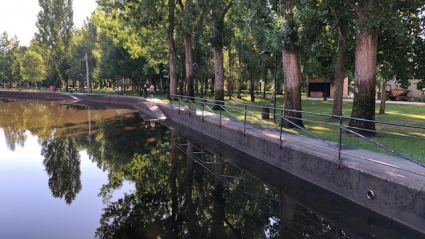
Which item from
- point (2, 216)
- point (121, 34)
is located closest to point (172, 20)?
point (121, 34)

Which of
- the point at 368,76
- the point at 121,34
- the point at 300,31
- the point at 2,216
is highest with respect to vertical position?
the point at 121,34

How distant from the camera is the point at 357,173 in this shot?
6.58 metres

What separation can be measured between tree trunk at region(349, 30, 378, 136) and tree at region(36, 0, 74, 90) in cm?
6621

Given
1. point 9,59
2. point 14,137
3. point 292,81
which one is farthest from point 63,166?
point 9,59

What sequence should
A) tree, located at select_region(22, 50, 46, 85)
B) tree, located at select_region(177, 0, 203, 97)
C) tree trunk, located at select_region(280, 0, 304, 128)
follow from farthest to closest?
tree, located at select_region(22, 50, 46, 85), tree, located at select_region(177, 0, 203, 97), tree trunk, located at select_region(280, 0, 304, 128)

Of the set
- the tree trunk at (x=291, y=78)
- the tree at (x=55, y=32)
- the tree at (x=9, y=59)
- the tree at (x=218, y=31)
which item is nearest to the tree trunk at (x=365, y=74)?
the tree trunk at (x=291, y=78)

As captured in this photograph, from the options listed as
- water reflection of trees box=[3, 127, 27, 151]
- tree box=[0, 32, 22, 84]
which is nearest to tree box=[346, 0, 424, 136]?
water reflection of trees box=[3, 127, 27, 151]

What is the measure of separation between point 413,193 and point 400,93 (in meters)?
36.9

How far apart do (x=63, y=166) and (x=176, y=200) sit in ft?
18.0

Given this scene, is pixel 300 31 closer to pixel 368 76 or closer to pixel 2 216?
pixel 368 76

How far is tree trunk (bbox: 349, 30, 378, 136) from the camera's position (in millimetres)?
9984

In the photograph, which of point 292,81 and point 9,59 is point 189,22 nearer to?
point 292,81

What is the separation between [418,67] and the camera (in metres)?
14.1

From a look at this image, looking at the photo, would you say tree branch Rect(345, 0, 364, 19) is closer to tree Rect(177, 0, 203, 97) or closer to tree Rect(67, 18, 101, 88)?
tree Rect(177, 0, 203, 97)
